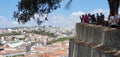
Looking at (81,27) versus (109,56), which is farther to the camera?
(81,27)

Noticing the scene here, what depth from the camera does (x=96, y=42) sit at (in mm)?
12570

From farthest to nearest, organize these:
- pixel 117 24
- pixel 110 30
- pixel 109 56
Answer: pixel 117 24 → pixel 110 30 → pixel 109 56

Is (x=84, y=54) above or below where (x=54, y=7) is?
below

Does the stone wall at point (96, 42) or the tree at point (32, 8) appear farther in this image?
the tree at point (32, 8)

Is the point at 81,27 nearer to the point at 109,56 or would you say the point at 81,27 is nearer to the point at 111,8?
the point at 111,8

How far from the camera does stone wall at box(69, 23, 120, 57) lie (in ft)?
33.7

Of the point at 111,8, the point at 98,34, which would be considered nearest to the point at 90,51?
the point at 98,34

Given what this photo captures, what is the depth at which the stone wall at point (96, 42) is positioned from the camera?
10.3 metres

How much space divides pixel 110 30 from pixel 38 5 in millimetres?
6406

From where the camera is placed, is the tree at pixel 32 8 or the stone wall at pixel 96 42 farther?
the tree at pixel 32 8

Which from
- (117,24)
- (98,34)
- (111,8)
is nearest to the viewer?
(117,24)

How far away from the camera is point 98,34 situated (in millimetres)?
12492

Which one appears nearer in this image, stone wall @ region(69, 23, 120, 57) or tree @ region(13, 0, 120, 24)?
stone wall @ region(69, 23, 120, 57)

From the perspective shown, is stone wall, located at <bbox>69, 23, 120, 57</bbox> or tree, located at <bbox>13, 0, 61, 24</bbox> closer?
stone wall, located at <bbox>69, 23, 120, 57</bbox>
